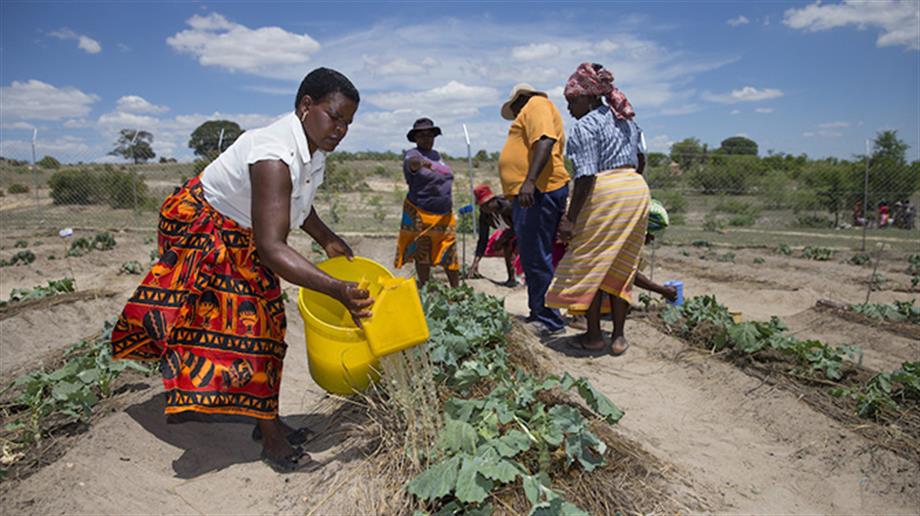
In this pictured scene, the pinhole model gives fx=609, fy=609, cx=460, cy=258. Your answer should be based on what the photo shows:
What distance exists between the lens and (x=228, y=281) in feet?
8.23

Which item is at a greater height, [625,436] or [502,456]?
[502,456]

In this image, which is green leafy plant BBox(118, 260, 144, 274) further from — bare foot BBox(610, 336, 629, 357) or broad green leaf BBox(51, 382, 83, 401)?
bare foot BBox(610, 336, 629, 357)

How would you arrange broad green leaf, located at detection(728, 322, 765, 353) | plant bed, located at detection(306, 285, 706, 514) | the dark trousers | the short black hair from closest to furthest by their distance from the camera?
plant bed, located at detection(306, 285, 706, 514) → the short black hair → broad green leaf, located at detection(728, 322, 765, 353) → the dark trousers

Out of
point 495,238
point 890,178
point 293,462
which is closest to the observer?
point 293,462

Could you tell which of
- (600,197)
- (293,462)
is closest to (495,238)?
(600,197)

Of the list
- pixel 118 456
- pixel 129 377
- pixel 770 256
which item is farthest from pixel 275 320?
pixel 770 256

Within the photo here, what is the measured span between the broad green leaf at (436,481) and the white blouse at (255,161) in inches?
45.4

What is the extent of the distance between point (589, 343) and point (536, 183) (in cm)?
125

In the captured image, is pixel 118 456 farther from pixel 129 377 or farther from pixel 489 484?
pixel 489 484

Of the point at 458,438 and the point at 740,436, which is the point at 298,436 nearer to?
the point at 458,438

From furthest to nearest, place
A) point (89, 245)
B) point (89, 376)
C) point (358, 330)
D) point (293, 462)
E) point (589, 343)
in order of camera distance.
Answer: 1. point (89, 245)
2. point (589, 343)
3. point (89, 376)
4. point (293, 462)
5. point (358, 330)

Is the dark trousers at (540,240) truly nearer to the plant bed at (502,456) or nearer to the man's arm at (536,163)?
the man's arm at (536,163)

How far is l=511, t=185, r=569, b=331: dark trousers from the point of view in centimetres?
463

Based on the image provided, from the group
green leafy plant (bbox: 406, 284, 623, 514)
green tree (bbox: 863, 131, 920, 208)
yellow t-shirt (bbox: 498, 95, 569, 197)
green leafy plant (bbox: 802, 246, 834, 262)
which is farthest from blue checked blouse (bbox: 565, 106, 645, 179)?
green tree (bbox: 863, 131, 920, 208)
